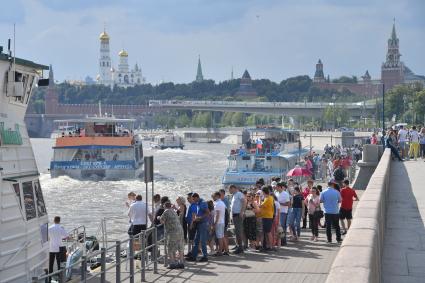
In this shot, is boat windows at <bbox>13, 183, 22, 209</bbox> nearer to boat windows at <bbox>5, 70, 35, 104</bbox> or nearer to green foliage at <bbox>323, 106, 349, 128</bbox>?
boat windows at <bbox>5, 70, 35, 104</bbox>

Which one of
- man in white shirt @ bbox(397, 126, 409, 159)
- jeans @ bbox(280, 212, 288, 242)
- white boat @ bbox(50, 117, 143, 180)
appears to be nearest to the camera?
jeans @ bbox(280, 212, 288, 242)

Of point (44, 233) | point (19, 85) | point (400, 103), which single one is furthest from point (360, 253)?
point (400, 103)

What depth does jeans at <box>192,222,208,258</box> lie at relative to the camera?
1608 centimetres

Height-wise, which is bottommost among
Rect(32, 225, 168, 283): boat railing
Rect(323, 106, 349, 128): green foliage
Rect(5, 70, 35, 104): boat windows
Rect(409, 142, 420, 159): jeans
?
Rect(32, 225, 168, 283): boat railing

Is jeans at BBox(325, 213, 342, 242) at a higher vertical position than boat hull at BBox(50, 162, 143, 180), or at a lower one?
higher

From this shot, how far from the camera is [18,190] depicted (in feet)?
45.0

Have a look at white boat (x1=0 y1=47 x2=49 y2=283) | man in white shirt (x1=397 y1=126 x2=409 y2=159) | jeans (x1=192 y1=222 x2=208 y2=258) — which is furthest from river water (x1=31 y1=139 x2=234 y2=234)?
white boat (x1=0 y1=47 x2=49 y2=283)

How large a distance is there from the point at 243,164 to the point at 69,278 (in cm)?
3244

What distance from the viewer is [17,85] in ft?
45.5

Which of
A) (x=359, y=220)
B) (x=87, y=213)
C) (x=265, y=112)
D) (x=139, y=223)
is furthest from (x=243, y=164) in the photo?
(x=265, y=112)

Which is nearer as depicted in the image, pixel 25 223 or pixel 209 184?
pixel 25 223

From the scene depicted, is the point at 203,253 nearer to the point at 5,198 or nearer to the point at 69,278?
the point at 69,278

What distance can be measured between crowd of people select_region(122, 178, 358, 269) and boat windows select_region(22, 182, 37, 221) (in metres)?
2.08

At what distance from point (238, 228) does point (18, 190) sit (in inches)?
190
